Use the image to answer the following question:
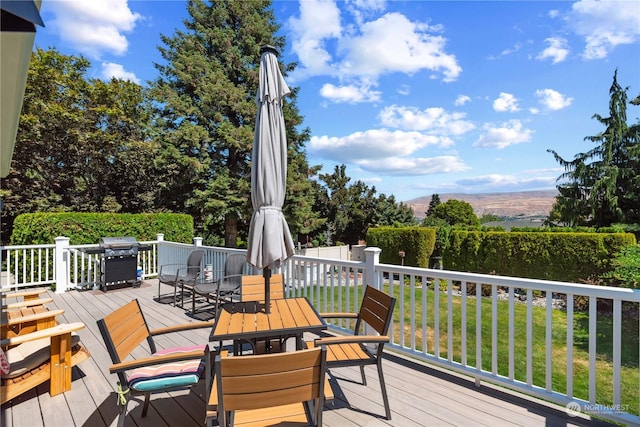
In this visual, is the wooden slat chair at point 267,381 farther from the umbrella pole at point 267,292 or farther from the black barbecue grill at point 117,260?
the black barbecue grill at point 117,260

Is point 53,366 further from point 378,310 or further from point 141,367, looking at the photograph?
point 378,310

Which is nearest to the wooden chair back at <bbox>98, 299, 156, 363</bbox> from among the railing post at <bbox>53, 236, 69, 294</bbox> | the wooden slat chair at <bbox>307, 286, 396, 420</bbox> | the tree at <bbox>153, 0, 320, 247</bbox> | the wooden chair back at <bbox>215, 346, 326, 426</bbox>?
the wooden chair back at <bbox>215, 346, 326, 426</bbox>

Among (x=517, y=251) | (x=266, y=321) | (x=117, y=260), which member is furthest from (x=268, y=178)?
(x=517, y=251)

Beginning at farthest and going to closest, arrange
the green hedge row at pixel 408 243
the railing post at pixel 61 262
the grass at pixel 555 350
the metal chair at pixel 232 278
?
1. the green hedge row at pixel 408 243
2. the railing post at pixel 61 262
3. the metal chair at pixel 232 278
4. the grass at pixel 555 350

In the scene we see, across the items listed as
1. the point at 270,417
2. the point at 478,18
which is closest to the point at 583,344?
the point at 478,18

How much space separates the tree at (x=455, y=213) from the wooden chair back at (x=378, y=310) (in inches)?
1047

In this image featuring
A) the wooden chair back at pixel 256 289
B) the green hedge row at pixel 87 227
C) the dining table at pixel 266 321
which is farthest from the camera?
the green hedge row at pixel 87 227

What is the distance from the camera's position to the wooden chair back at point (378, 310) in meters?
2.33

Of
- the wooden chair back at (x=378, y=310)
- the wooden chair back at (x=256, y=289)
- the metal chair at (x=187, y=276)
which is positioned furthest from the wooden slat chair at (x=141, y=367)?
the metal chair at (x=187, y=276)

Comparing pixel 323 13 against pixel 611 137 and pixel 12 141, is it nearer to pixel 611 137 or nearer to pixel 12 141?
pixel 12 141

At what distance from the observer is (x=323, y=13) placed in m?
6.93

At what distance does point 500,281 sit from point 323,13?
681 cm

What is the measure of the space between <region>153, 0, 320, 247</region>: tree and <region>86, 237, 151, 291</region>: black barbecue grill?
7.68 metres

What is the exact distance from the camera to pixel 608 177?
54.1 feet
